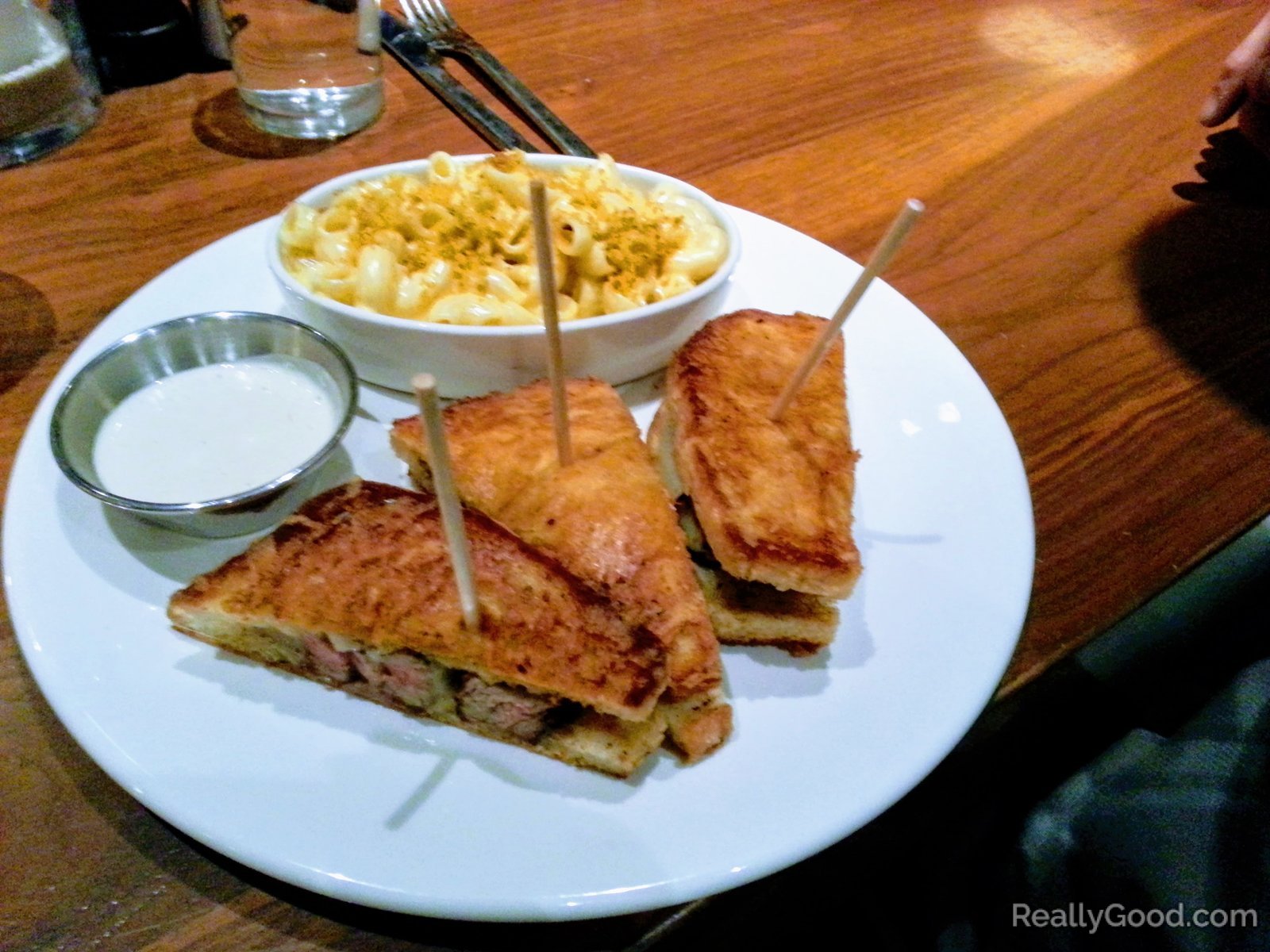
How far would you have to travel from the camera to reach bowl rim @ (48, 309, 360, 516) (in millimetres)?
1298

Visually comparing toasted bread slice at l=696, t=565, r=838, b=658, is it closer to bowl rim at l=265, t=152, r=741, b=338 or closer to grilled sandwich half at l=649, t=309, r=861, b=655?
grilled sandwich half at l=649, t=309, r=861, b=655

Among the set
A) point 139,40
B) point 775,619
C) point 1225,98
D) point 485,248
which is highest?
point 139,40

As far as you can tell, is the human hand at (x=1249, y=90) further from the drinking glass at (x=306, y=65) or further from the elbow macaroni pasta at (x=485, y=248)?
the drinking glass at (x=306, y=65)

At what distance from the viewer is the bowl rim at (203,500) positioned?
51.1 inches

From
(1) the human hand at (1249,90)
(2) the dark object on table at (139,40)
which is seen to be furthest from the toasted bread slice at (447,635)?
(1) the human hand at (1249,90)

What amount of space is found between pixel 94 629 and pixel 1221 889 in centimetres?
193

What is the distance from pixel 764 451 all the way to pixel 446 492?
0.69 metres

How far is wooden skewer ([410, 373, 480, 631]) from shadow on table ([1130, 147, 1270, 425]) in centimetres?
186

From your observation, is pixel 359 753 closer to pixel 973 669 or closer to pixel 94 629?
pixel 94 629

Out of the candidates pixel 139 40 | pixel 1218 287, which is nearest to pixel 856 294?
pixel 1218 287

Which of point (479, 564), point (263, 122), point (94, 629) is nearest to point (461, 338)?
point (479, 564)

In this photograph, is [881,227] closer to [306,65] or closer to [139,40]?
[306,65]

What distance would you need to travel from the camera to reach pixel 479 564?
50.9 inches

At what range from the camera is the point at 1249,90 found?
8.10ft
